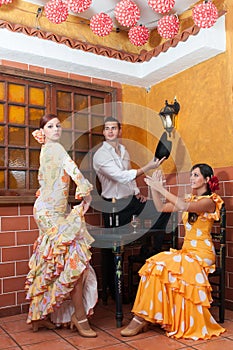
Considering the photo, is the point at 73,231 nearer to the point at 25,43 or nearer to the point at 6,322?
the point at 6,322

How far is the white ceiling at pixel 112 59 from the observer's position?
135 inches

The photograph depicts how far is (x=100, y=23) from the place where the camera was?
3611 millimetres

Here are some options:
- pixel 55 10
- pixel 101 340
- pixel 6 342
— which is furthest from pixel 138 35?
pixel 6 342

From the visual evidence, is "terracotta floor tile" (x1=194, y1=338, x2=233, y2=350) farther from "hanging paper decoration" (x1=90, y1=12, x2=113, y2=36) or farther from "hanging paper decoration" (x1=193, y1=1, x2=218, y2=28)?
"hanging paper decoration" (x1=90, y1=12, x2=113, y2=36)

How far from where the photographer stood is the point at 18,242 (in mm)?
3572

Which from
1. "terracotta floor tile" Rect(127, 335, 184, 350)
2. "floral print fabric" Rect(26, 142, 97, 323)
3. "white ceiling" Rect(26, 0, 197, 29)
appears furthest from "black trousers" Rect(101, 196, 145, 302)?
"white ceiling" Rect(26, 0, 197, 29)

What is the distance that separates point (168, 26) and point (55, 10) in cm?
106

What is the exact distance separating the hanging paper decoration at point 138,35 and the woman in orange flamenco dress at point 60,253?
1577 millimetres

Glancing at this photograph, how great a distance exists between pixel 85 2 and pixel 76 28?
0.56 m

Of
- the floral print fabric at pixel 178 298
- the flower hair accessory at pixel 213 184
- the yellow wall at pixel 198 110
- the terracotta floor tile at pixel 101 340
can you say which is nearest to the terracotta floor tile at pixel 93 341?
the terracotta floor tile at pixel 101 340

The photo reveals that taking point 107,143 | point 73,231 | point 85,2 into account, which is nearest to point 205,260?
point 73,231

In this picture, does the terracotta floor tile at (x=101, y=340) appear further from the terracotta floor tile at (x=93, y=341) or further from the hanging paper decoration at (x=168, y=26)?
the hanging paper decoration at (x=168, y=26)

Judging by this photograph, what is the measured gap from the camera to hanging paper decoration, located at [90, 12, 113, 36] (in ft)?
11.8

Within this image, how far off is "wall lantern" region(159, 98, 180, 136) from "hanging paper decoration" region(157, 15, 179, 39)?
657 mm
